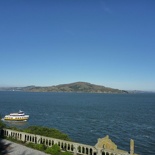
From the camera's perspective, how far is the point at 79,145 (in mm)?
21156

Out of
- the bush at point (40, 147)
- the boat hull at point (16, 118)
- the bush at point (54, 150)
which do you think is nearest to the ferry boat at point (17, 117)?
the boat hull at point (16, 118)

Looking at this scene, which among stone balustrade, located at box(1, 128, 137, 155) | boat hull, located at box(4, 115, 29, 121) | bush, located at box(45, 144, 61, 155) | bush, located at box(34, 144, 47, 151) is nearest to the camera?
stone balustrade, located at box(1, 128, 137, 155)

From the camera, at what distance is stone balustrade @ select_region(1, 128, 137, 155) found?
63.1 feet

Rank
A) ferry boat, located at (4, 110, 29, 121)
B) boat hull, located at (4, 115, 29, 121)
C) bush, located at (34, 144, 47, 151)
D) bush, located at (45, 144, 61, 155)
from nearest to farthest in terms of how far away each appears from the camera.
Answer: bush, located at (45, 144, 61, 155) < bush, located at (34, 144, 47, 151) < ferry boat, located at (4, 110, 29, 121) < boat hull, located at (4, 115, 29, 121)

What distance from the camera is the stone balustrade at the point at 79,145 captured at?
19228mm

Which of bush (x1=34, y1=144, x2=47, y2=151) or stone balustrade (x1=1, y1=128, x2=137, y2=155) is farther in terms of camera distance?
bush (x1=34, y1=144, x2=47, y2=151)

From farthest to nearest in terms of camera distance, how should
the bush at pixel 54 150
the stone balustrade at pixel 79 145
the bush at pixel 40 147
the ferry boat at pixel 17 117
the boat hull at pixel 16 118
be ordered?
the boat hull at pixel 16 118 → the ferry boat at pixel 17 117 → the bush at pixel 40 147 → the bush at pixel 54 150 → the stone balustrade at pixel 79 145

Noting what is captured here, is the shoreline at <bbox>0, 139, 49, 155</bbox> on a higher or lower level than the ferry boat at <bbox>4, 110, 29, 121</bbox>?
higher

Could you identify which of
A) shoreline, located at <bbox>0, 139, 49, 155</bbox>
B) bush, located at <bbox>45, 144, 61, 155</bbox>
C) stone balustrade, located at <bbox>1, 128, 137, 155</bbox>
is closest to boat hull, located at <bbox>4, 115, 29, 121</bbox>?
stone balustrade, located at <bbox>1, 128, 137, 155</bbox>

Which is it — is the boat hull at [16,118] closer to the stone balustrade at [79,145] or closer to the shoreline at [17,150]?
the stone balustrade at [79,145]

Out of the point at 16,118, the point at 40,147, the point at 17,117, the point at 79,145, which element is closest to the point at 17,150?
the point at 40,147

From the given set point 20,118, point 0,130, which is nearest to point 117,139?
point 0,130

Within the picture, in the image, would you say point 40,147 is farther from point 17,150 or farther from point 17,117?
point 17,117

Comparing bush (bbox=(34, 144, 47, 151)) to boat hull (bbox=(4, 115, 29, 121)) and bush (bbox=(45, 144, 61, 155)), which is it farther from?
boat hull (bbox=(4, 115, 29, 121))
